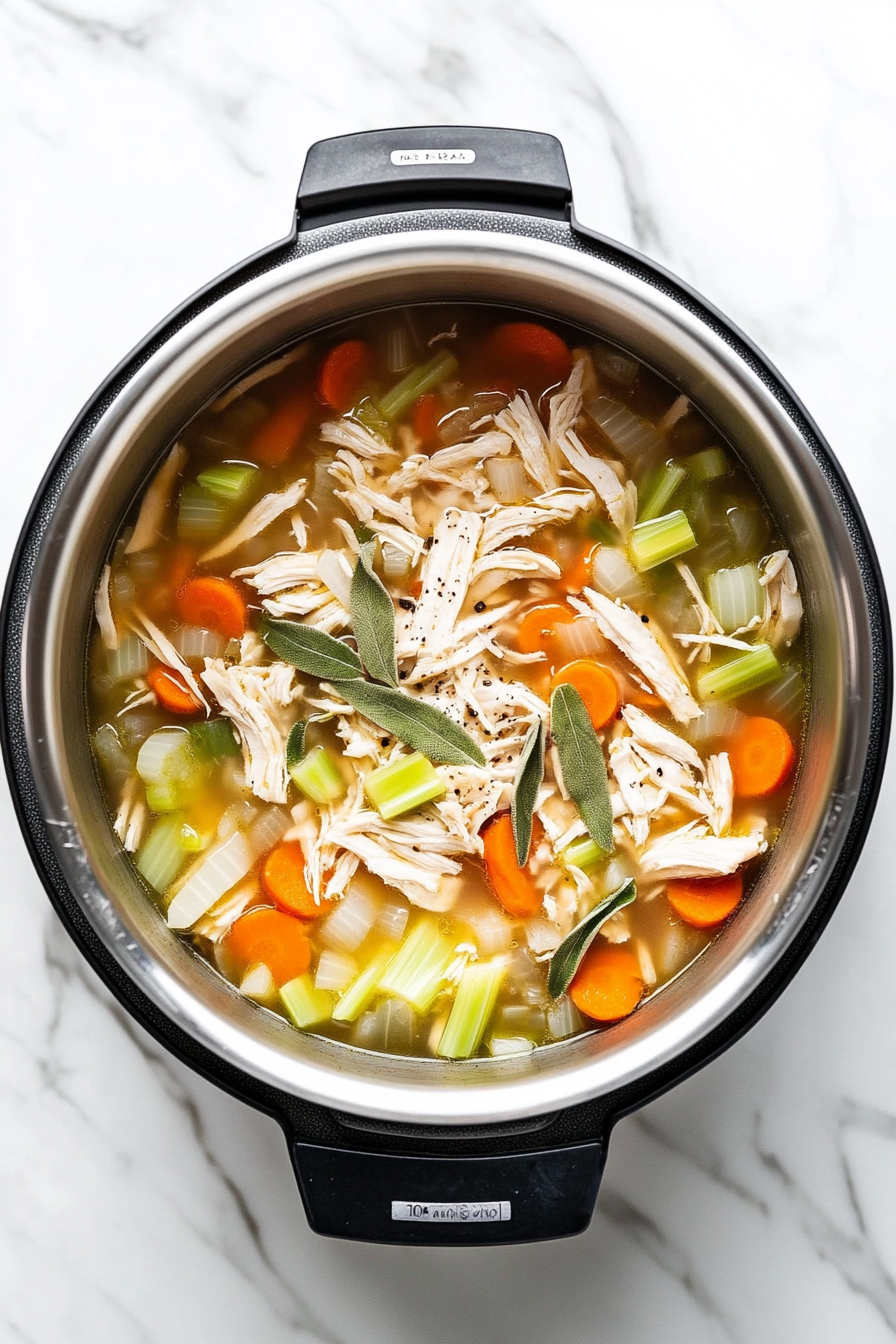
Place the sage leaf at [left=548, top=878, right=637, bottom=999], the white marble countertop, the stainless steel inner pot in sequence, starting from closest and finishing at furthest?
the stainless steel inner pot → the sage leaf at [left=548, top=878, right=637, bottom=999] → the white marble countertop

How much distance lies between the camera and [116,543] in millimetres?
1708

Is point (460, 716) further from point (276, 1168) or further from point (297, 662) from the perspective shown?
point (276, 1168)

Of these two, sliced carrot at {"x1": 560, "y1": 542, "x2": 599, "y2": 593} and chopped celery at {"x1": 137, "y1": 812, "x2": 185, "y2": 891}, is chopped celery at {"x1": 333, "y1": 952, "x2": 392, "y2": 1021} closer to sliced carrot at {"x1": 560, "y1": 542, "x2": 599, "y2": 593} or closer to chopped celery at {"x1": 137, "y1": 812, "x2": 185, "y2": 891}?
chopped celery at {"x1": 137, "y1": 812, "x2": 185, "y2": 891}

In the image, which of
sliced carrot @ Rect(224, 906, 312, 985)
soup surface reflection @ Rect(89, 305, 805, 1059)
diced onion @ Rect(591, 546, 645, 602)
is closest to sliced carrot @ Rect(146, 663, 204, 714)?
soup surface reflection @ Rect(89, 305, 805, 1059)

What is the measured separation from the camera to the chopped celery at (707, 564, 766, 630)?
1.70 metres

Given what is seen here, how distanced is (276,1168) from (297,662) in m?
0.86

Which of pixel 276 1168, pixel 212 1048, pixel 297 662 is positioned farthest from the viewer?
pixel 276 1168

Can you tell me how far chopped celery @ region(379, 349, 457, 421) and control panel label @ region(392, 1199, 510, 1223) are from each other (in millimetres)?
1159

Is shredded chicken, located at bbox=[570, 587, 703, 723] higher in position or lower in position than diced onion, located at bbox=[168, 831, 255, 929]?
higher

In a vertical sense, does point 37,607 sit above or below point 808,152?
below

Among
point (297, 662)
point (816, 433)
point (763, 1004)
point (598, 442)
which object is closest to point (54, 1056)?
point (297, 662)

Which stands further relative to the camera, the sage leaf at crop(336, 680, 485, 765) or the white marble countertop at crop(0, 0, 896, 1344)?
the white marble countertop at crop(0, 0, 896, 1344)

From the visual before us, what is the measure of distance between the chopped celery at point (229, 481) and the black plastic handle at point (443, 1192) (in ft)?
3.18

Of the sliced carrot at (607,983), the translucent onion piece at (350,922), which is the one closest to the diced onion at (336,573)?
the translucent onion piece at (350,922)
